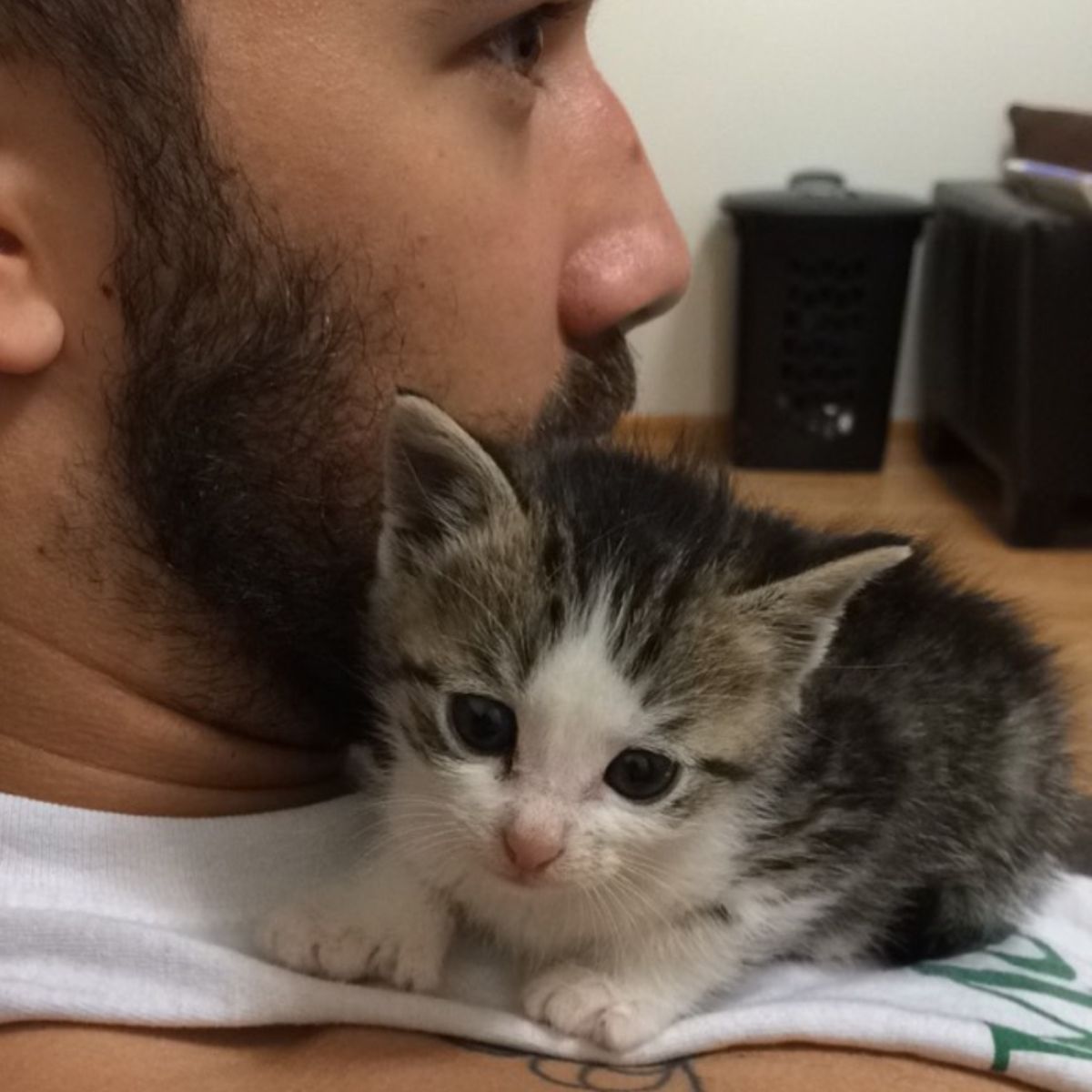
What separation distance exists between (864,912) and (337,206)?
25.9 inches

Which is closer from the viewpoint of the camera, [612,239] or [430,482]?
[430,482]

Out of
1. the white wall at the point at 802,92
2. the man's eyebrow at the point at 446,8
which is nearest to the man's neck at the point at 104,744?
the man's eyebrow at the point at 446,8

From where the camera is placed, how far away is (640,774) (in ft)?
3.21

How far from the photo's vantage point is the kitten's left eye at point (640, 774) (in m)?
0.97

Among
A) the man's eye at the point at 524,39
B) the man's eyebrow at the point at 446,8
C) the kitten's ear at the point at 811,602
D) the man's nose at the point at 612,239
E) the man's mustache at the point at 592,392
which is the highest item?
the man's eyebrow at the point at 446,8

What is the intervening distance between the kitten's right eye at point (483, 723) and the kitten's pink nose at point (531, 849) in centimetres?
7

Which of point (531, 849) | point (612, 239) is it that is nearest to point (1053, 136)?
point (612, 239)

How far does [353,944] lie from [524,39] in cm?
71

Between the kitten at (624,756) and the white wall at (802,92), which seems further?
the white wall at (802,92)

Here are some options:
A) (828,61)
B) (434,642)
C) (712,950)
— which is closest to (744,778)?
(712,950)

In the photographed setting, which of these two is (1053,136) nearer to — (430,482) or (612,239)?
(612,239)

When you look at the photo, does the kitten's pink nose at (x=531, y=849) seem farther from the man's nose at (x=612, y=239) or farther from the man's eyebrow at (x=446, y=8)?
the man's eyebrow at (x=446, y=8)

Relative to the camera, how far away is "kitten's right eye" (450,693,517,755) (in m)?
0.98

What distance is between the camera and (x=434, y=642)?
1021 millimetres
